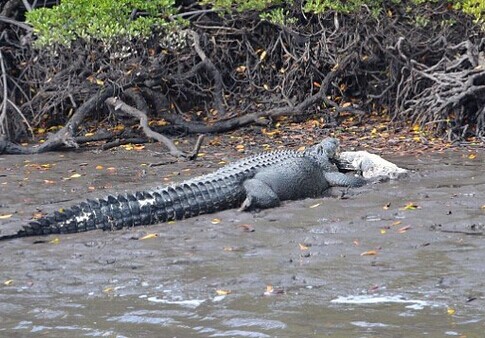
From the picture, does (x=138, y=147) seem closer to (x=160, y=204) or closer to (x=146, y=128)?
(x=146, y=128)

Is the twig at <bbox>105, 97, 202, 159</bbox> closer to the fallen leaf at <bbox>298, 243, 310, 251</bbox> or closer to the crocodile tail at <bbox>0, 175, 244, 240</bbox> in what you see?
the crocodile tail at <bbox>0, 175, 244, 240</bbox>

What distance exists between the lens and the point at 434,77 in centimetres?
1089

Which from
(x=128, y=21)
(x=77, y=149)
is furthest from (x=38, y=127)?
(x=128, y=21)

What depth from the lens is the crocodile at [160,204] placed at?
681 centimetres

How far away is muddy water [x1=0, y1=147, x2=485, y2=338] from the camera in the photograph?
464 cm

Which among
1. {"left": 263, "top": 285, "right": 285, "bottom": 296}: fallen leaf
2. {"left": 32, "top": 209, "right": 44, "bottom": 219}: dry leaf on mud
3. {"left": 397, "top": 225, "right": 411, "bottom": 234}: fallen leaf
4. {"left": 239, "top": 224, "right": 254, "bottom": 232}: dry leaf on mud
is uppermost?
{"left": 397, "top": 225, "right": 411, "bottom": 234}: fallen leaf

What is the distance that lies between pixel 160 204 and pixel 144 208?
0.46 feet

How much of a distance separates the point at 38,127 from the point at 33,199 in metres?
4.83

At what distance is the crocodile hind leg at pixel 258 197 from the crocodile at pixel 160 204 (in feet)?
0.42

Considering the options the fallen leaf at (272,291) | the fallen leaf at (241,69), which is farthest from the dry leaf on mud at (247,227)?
the fallen leaf at (241,69)

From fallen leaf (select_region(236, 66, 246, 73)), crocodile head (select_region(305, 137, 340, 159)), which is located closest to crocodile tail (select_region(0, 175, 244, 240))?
crocodile head (select_region(305, 137, 340, 159))

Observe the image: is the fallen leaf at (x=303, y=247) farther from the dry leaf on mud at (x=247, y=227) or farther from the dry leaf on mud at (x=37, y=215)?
the dry leaf on mud at (x=37, y=215)

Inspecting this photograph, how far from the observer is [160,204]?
282 inches

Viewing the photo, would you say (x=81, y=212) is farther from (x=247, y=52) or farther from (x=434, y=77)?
(x=247, y=52)
